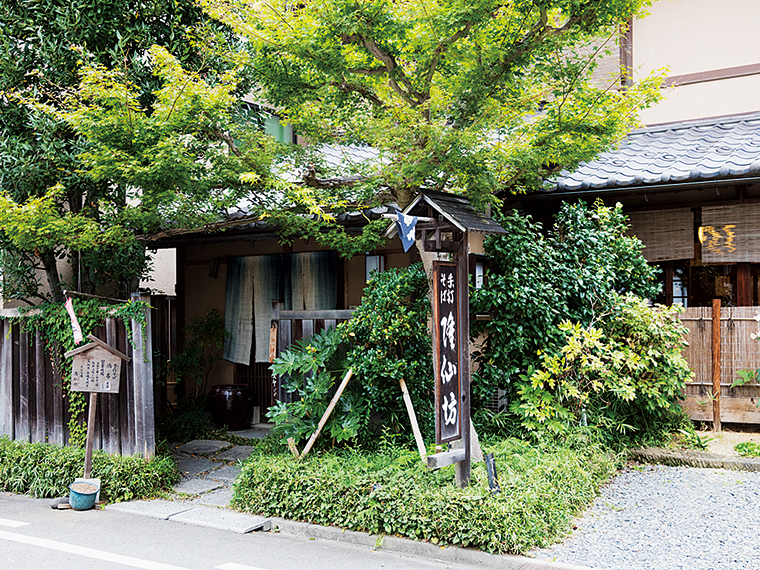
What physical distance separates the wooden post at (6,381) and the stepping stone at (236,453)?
290cm

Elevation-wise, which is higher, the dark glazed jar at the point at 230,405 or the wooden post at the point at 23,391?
the wooden post at the point at 23,391

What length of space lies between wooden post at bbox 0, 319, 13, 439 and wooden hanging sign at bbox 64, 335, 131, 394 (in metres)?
1.77

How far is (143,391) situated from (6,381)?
8.48 ft

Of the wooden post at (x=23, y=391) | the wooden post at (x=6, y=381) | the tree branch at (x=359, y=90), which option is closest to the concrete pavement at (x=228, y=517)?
the wooden post at (x=23, y=391)

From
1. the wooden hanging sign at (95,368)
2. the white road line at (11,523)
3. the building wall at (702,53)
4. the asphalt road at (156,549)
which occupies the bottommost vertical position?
the white road line at (11,523)

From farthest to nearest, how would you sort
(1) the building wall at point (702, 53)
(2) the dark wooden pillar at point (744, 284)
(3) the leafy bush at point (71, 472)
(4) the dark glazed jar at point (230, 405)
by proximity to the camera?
(4) the dark glazed jar at point (230, 405)
(1) the building wall at point (702, 53)
(2) the dark wooden pillar at point (744, 284)
(3) the leafy bush at point (71, 472)

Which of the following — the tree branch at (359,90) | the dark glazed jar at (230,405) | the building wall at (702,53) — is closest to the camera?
the tree branch at (359,90)

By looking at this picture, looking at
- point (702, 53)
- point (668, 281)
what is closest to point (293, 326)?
point (668, 281)

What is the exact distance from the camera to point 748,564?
5.29 metres

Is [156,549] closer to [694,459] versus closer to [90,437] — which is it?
[90,437]

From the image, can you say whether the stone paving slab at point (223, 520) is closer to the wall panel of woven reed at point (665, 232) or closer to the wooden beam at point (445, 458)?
the wooden beam at point (445, 458)

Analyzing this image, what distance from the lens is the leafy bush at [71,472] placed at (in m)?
7.70

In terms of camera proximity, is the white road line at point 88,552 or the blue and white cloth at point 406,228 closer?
the white road line at point 88,552

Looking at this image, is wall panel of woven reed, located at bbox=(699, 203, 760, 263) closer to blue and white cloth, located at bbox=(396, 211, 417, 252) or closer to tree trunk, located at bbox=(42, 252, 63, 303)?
blue and white cloth, located at bbox=(396, 211, 417, 252)
